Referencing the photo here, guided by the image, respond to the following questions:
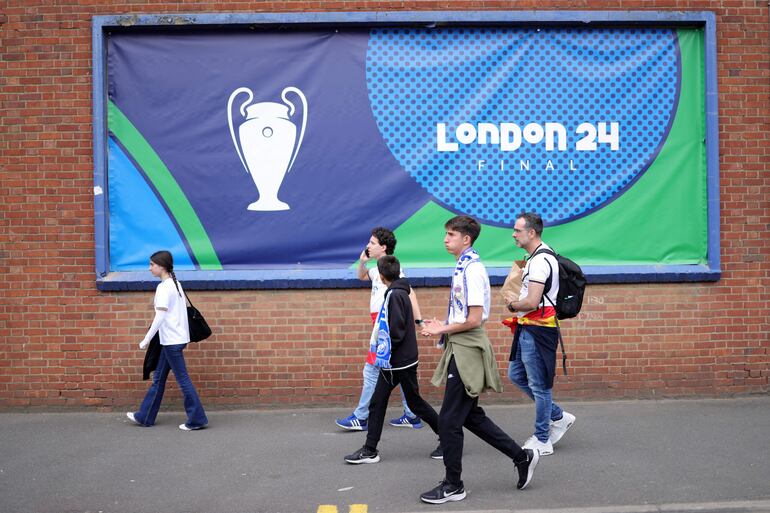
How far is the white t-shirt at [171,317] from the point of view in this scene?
25.5ft

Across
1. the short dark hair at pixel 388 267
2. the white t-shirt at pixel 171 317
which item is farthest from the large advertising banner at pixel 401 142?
the short dark hair at pixel 388 267

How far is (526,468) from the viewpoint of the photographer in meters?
5.96

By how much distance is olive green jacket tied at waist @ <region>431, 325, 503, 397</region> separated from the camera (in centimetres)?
580

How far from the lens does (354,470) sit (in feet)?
21.7

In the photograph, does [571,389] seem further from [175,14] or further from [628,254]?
[175,14]

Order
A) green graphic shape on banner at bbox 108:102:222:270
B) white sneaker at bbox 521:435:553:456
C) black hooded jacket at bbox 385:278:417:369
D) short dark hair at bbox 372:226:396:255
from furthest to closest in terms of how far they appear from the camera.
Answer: green graphic shape on banner at bbox 108:102:222:270
short dark hair at bbox 372:226:396:255
white sneaker at bbox 521:435:553:456
black hooded jacket at bbox 385:278:417:369

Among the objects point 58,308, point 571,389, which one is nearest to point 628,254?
point 571,389

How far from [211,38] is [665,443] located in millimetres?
5927

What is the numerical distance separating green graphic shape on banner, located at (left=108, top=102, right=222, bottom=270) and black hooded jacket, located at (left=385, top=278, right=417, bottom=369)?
3056 millimetres

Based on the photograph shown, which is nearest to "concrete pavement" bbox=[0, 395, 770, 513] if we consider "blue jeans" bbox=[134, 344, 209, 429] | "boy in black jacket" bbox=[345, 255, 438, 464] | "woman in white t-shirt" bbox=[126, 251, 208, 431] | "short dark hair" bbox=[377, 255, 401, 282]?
"blue jeans" bbox=[134, 344, 209, 429]

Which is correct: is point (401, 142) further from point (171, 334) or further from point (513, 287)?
point (171, 334)

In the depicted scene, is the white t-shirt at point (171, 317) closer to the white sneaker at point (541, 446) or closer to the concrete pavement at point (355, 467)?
the concrete pavement at point (355, 467)

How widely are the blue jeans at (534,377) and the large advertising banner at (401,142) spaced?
7.69 ft

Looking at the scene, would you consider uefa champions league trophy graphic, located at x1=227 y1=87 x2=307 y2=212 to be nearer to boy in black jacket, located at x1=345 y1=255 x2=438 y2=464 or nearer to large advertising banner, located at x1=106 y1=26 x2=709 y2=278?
large advertising banner, located at x1=106 y1=26 x2=709 y2=278
